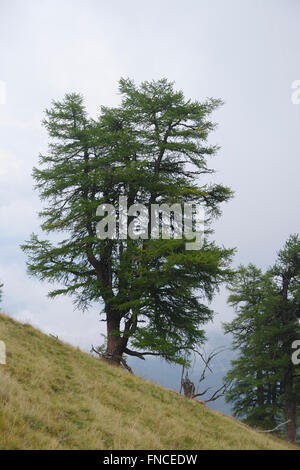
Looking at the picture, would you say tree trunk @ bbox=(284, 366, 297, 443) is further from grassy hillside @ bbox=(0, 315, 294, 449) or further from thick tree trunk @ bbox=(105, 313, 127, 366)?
thick tree trunk @ bbox=(105, 313, 127, 366)

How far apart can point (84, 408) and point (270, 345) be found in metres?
18.4

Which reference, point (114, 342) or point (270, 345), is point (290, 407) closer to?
point (270, 345)

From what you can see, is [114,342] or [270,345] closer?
[114,342]

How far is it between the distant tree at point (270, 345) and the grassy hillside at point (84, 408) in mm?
11652

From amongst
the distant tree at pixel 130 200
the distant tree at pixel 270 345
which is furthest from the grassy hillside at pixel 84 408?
the distant tree at pixel 270 345

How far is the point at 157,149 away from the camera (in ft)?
51.4

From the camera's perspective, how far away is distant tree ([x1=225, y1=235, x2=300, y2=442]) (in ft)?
69.5

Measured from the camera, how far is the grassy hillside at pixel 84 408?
589cm

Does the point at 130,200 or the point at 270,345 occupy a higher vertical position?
the point at 130,200

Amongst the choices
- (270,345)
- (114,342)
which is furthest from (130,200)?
(270,345)

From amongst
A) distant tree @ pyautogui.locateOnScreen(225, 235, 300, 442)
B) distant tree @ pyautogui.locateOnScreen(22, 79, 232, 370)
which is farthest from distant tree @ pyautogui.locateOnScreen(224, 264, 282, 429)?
distant tree @ pyautogui.locateOnScreen(22, 79, 232, 370)

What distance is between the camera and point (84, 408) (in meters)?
7.41

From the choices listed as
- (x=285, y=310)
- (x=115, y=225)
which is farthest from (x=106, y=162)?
(x=285, y=310)

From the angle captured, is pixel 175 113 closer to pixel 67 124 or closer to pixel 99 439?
pixel 67 124
